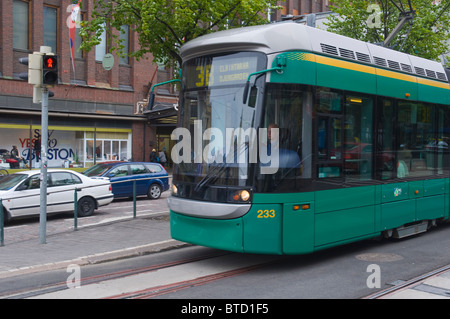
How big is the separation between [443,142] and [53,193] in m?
10.1

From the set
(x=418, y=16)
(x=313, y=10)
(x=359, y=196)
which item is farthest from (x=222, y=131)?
(x=313, y=10)

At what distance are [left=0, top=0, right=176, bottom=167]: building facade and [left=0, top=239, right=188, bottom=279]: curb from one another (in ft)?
48.7

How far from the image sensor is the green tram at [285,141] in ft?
23.5

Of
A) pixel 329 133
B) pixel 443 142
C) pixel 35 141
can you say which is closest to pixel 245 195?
pixel 329 133

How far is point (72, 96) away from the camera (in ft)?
90.8

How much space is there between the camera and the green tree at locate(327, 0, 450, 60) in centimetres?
1888

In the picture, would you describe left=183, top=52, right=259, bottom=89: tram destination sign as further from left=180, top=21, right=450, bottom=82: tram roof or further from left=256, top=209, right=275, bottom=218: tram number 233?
left=256, top=209, right=275, bottom=218: tram number 233

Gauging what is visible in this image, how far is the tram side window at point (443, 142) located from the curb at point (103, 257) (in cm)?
576

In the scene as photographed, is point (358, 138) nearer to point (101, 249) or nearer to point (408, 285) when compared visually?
point (408, 285)

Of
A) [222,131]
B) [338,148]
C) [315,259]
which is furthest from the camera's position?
[315,259]

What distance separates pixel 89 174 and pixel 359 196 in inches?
498

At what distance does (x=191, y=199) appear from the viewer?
304 inches

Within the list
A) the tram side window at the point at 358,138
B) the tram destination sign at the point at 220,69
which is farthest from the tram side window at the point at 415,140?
the tram destination sign at the point at 220,69
